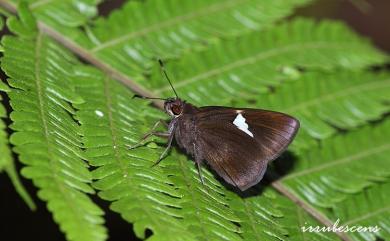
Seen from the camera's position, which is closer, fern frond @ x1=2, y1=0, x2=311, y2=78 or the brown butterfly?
the brown butterfly

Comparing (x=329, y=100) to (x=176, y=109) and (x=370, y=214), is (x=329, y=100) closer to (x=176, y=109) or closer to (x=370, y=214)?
(x=370, y=214)

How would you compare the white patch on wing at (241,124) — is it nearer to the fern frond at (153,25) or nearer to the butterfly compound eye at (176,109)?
the butterfly compound eye at (176,109)

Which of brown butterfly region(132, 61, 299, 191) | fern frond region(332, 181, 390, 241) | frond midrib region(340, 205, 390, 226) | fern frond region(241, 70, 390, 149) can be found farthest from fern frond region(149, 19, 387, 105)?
frond midrib region(340, 205, 390, 226)

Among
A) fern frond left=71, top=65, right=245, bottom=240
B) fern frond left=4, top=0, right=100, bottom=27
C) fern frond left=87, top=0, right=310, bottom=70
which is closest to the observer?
fern frond left=71, top=65, right=245, bottom=240

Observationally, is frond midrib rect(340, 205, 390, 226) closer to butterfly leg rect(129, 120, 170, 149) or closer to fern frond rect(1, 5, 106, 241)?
butterfly leg rect(129, 120, 170, 149)

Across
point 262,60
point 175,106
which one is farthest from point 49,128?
point 262,60

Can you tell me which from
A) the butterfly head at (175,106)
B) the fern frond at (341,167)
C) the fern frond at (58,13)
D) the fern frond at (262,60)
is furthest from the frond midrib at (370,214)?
the fern frond at (58,13)
